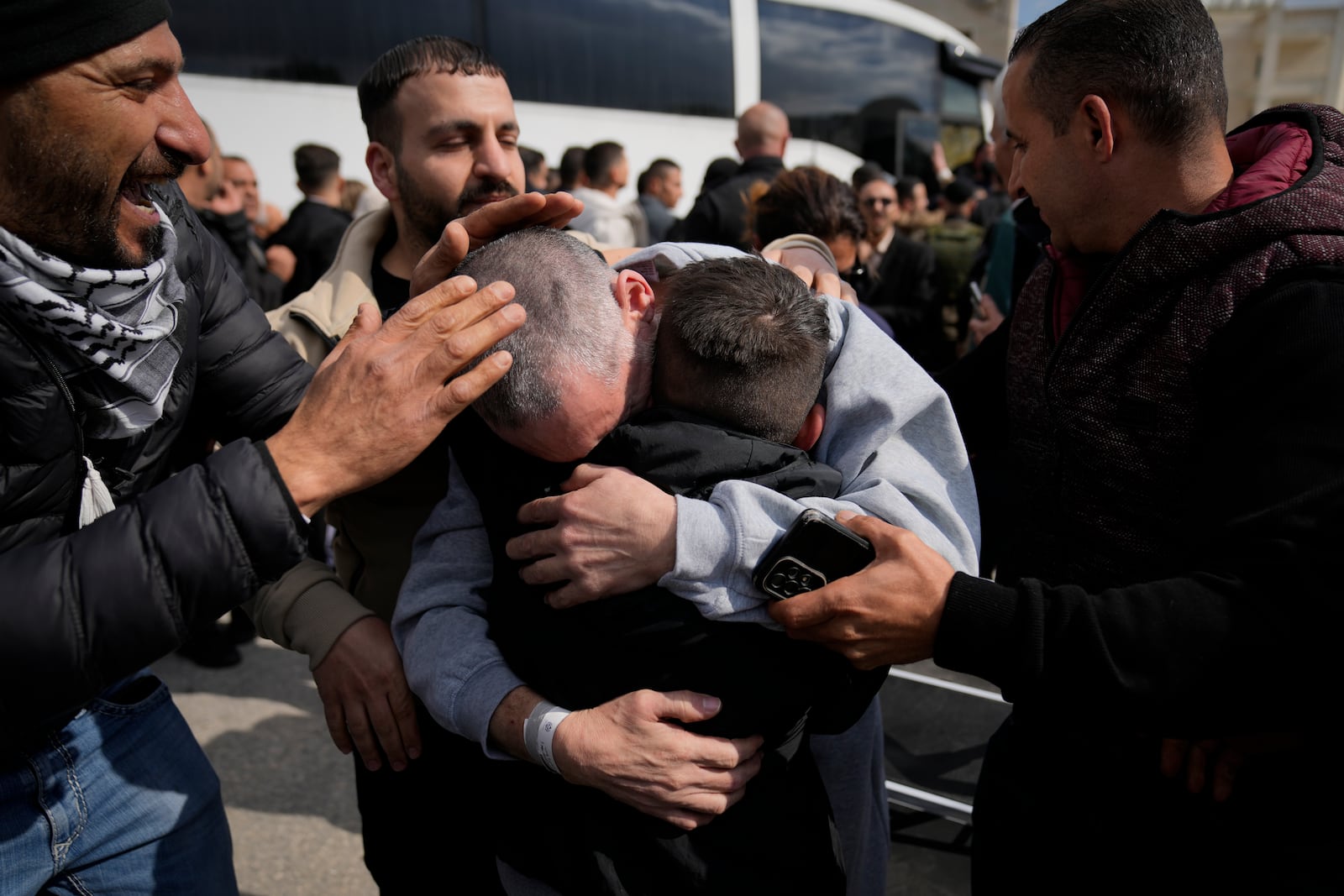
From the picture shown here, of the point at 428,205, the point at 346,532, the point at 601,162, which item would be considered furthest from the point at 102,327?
the point at 601,162

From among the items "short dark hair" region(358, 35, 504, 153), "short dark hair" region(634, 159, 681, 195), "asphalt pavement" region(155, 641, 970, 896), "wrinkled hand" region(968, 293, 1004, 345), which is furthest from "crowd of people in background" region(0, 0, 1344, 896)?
"short dark hair" region(634, 159, 681, 195)

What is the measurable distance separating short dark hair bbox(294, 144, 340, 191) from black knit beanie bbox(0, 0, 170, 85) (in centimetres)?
449

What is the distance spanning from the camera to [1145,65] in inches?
48.6

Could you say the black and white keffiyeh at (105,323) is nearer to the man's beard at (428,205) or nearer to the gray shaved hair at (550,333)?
the gray shaved hair at (550,333)

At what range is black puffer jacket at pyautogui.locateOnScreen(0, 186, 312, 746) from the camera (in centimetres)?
99

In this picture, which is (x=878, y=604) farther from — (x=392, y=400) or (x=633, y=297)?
(x=392, y=400)

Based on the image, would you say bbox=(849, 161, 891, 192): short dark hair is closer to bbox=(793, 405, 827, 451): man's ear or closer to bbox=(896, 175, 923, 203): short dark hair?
bbox=(896, 175, 923, 203): short dark hair

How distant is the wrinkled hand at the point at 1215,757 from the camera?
122 cm

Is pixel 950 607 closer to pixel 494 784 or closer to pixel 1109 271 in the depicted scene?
pixel 1109 271

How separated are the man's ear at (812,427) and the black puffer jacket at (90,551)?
2.27 ft

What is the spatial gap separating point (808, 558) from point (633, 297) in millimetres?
444

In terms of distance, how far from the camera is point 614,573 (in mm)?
1132

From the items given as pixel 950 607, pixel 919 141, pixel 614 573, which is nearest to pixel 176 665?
pixel 614 573

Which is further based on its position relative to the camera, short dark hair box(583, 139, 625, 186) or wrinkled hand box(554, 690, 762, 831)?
short dark hair box(583, 139, 625, 186)
